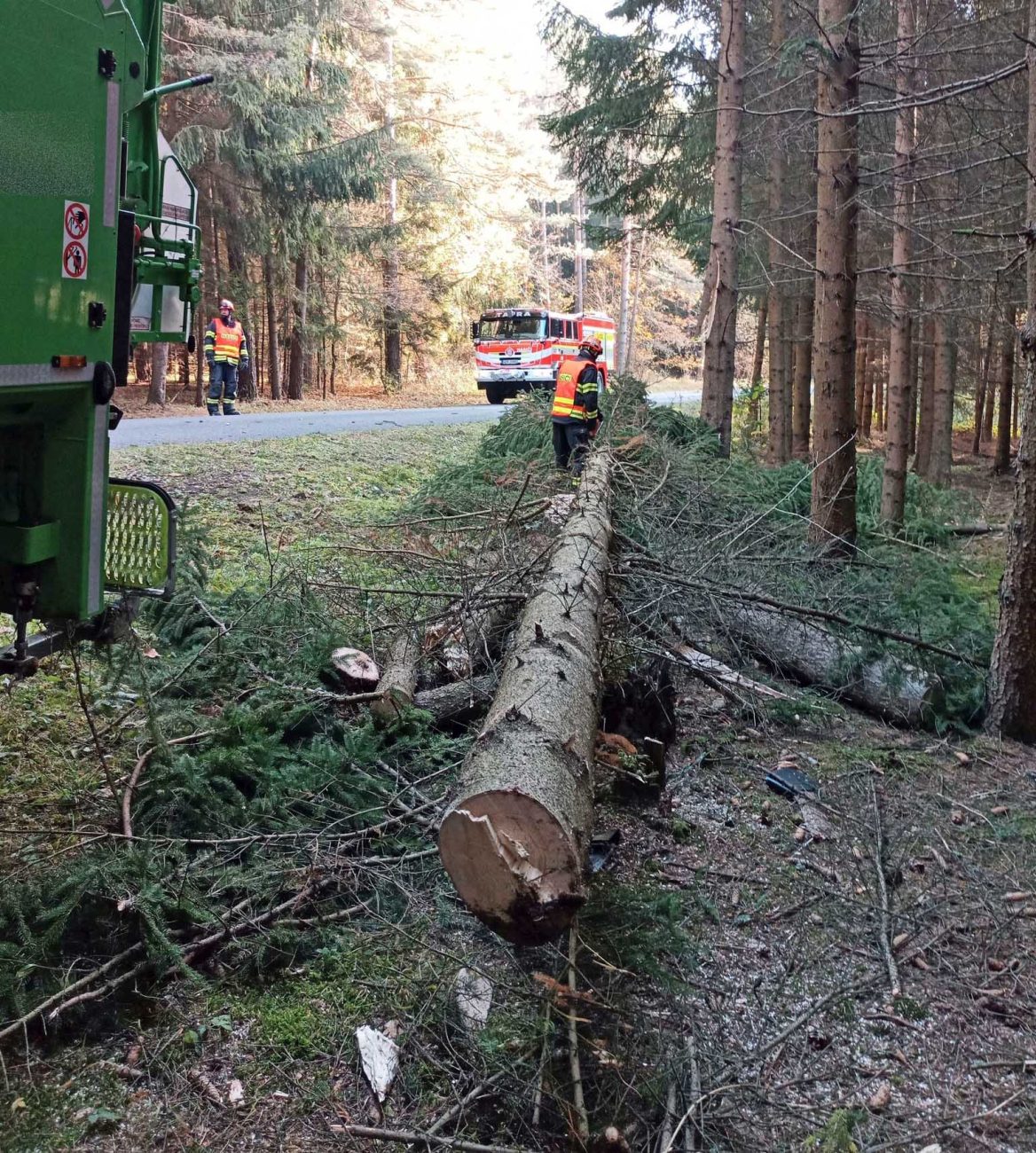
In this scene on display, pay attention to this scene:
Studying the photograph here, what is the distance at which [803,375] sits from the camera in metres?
20.6

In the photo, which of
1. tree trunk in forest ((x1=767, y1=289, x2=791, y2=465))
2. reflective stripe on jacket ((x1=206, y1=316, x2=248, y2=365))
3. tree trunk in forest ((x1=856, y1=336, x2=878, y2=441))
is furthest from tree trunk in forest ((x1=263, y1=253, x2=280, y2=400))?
tree trunk in forest ((x1=856, y1=336, x2=878, y2=441))

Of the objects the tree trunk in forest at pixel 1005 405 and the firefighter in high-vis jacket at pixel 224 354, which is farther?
the tree trunk in forest at pixel 1005 405

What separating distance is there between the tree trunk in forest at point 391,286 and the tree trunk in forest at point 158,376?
1143cm

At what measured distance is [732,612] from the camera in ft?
21.7

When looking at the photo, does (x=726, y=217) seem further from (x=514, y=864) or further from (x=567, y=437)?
(x=514, y=864)

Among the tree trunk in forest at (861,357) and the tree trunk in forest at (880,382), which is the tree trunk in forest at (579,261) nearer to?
the tree trunk in forest at (880,382)

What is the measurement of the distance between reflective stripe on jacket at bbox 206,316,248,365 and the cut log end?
1671cm

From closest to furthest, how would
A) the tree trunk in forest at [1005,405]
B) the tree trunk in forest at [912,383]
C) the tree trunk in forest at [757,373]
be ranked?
the tree trunk in forest at [912,383] → the tree trunk in forest at [1005,405] → the tree trunk in forest at [757,373]

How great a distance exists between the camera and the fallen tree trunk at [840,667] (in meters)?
6.48

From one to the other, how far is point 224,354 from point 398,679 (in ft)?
48.2

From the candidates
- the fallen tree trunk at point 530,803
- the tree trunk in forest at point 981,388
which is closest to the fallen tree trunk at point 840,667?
the fallen tree trunk at point 530,803

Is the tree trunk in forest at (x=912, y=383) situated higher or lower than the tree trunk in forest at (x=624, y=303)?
lower

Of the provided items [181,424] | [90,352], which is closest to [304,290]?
[181,424]

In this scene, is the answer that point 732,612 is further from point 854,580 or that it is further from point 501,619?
point 501,619
